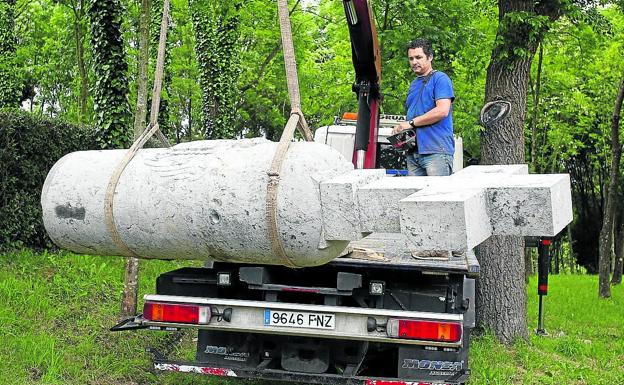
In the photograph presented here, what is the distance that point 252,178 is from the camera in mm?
4301

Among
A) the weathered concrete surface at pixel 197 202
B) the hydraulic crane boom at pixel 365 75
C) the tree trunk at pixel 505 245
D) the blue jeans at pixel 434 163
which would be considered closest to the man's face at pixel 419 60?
the blue jeans at pixel 434 163

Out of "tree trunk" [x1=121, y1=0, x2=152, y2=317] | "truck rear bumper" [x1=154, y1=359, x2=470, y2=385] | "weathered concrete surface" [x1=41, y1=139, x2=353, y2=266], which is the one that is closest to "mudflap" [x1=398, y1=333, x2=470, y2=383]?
"truck rear bumper" [x1=154, y1=359, x2=470, y2=385]

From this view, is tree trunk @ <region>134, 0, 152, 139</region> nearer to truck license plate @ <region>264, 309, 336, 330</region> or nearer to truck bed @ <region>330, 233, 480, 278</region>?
truck bed @ <region>330, 233, 480, 278</region>

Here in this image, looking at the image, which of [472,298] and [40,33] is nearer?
[472,298]

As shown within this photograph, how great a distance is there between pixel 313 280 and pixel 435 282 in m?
0.89

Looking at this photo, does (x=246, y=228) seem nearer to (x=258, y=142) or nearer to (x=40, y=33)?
(x=258, y=142)

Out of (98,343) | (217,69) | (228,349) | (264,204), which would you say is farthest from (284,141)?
(217,69)

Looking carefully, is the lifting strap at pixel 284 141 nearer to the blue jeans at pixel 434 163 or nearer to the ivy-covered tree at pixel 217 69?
the blue jeans at pixel 434 163

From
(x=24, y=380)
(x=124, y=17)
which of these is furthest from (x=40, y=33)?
(x=24, y=380)

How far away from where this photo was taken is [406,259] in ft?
17.8

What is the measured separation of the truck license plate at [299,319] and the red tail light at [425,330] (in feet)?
1.35

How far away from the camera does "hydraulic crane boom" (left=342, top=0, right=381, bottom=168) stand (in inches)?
302

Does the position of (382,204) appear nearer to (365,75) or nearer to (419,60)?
(419,60)

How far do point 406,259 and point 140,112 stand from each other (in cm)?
397
